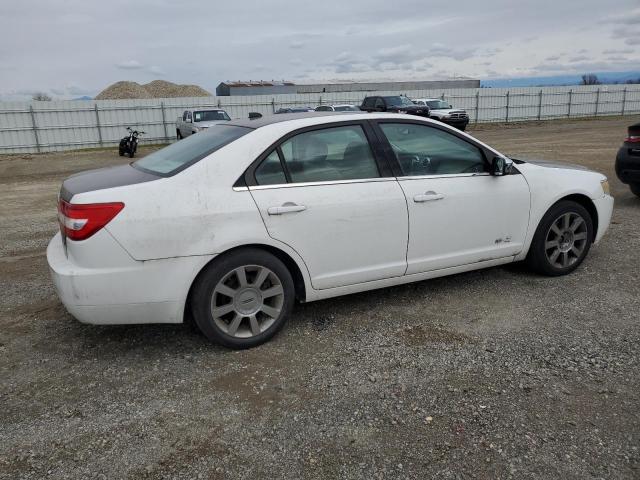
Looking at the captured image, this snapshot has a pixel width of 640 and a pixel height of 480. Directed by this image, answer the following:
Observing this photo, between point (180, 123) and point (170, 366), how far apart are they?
878 inches

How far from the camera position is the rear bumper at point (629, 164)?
739 cm

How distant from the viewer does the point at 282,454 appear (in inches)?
101

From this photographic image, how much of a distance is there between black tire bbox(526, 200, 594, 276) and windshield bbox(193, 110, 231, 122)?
732 inches

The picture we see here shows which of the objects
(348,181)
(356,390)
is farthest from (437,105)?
(356,390)

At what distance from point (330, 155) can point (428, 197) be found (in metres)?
0.83

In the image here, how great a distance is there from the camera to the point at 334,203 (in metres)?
3.68

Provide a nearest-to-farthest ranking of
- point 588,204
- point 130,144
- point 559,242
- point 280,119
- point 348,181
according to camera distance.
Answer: point 348,181, point 280,119, point 559,242, point 588,204, point 130,144

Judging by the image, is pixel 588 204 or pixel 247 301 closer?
pixel 247 301

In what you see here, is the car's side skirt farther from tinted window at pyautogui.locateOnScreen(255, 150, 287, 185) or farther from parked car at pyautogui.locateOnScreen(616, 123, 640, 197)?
parked car at pyautogui.locateOnScreen(616, 123, 640, 197)

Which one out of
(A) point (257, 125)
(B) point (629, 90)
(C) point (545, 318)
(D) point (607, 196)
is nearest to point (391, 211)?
(A) point (257, 125)

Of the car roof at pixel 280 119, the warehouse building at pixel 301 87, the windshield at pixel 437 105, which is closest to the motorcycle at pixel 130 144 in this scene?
the windshield at pixel 437 105

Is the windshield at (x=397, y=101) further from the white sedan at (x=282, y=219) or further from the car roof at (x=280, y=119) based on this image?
the car roof at (x=280, y=119)

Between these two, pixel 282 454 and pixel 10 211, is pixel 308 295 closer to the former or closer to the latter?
pixel 282 454

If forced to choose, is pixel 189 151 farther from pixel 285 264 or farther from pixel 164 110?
pixel 164 110
